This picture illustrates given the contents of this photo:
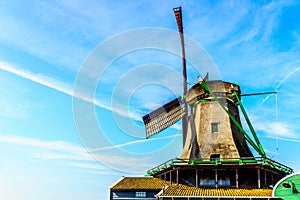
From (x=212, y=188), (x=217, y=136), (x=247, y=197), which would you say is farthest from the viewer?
(x=217, y=136)

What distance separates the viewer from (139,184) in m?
32.1

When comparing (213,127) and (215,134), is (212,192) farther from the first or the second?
(213,127)

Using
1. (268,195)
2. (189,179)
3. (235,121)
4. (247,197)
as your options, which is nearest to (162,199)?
(189,179)

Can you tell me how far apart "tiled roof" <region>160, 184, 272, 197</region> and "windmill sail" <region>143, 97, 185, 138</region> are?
7.01 metres

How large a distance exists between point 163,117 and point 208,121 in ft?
15.1

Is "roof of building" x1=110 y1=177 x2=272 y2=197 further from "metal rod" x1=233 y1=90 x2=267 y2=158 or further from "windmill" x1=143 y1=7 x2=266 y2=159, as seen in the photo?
"metal rod" x1=233 y1=90 x2=267 y2=158

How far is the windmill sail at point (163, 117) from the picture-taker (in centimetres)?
3256

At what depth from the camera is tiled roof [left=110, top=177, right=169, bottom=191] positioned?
3122 cm

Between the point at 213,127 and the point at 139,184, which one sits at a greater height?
the point at 213,127

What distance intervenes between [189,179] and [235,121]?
6635 mm

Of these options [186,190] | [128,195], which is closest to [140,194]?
[128,195]

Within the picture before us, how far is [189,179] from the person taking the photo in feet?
95.4

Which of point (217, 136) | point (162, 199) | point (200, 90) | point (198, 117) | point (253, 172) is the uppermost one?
point (200, 90)

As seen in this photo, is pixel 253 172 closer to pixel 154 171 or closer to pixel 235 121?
pixel 235 121
